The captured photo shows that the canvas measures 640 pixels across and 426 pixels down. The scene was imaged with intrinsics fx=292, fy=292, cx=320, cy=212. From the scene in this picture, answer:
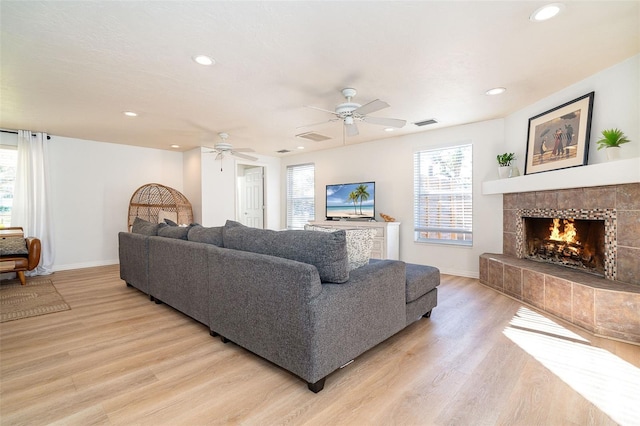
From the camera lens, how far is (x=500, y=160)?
405 cm

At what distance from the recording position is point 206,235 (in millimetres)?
2754

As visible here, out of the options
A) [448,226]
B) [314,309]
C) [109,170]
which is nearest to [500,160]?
[448,226]

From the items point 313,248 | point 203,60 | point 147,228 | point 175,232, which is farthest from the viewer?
point 147,228

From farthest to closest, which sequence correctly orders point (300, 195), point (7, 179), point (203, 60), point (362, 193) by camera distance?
point (300, 195) < point (362, 193) < point (7, 179) < point (203, 60)

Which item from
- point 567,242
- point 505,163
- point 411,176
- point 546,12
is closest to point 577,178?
point 567,242

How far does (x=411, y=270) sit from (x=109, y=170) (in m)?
5.93

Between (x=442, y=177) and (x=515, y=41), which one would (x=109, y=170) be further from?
(x=515, y=41)

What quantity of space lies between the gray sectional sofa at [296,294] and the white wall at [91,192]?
151 inches

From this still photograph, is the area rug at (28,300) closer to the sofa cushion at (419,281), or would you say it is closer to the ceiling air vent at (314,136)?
the sofa cushion at (419,281)

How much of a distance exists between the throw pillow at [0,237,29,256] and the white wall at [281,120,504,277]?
490 cm

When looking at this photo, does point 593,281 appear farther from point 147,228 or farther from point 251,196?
point 251,196

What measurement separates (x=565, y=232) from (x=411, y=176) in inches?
90.8

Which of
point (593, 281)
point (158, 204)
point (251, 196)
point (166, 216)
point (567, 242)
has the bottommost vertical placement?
point (593, 281)

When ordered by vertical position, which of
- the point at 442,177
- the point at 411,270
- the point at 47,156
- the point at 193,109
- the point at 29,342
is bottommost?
the point at 29,342
